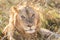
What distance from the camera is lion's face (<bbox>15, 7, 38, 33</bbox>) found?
18.6 feet

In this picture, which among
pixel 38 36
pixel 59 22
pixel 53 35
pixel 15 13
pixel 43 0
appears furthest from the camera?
pixel 43 0

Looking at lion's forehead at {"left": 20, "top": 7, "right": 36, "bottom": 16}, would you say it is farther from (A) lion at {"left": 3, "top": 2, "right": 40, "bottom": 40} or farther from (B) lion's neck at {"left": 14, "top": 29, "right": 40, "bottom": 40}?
(B) lion's neck at {"left": 14, "top": 29, "right": 40, "bottom": 40}

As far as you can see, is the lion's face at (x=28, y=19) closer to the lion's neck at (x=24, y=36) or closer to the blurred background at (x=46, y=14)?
the lion's neck at (x=24, y=36)

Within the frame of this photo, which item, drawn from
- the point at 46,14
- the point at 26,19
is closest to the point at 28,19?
the point at 26,19

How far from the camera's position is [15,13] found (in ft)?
18.6

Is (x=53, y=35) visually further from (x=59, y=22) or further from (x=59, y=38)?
(x=59, y=22)

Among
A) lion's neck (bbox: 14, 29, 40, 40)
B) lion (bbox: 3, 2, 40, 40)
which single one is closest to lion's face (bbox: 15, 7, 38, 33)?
lion (bbox: 3, 2, 40, 40)

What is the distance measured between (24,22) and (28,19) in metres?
0.09

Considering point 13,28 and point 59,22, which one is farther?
point 59,22

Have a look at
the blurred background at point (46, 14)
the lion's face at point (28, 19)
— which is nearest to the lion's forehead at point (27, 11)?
the lion's face at point (28, 19)

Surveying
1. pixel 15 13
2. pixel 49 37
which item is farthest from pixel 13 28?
pixel 49 37

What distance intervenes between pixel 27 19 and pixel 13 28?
293 millimetres

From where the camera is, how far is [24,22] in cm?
569

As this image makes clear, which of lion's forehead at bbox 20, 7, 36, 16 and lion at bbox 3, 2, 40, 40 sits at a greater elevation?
lion's forehead at bbox 20, 7, 36, 16
